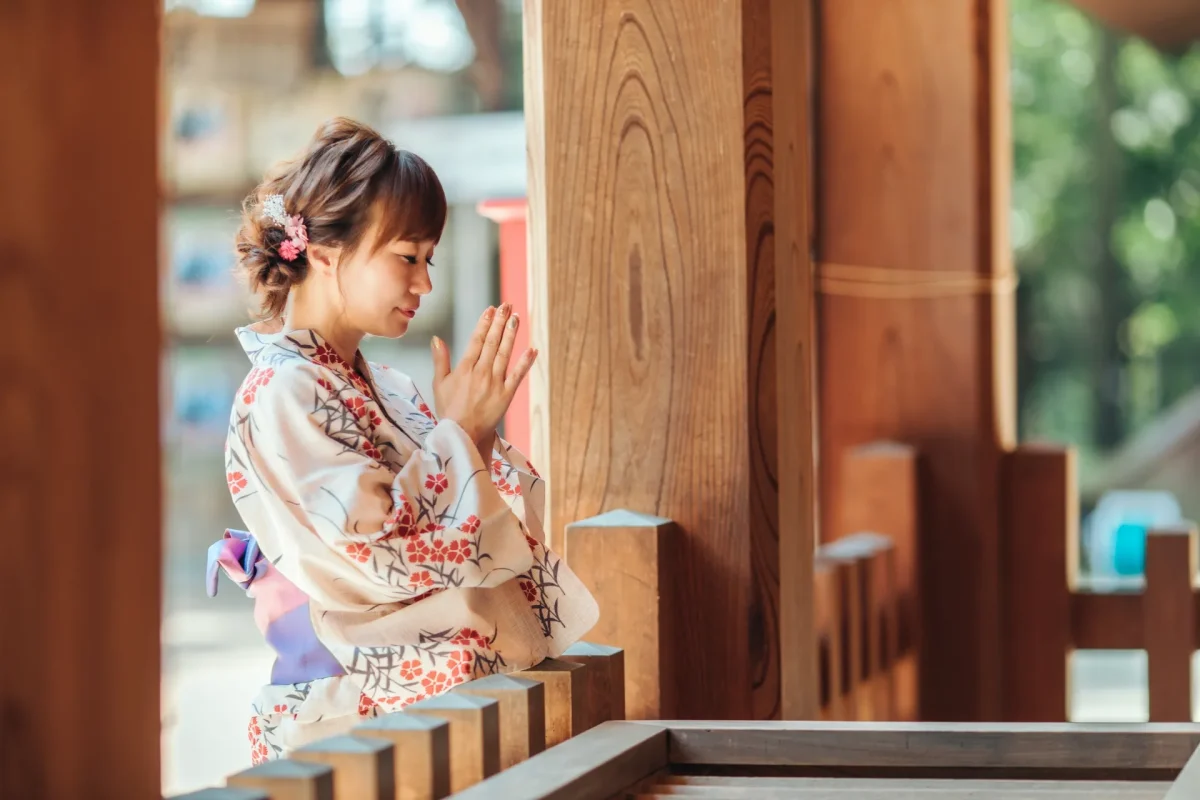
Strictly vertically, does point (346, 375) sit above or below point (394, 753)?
above

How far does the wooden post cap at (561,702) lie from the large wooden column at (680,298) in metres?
0.37

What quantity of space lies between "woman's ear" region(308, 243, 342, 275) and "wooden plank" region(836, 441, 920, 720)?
162 centimetres

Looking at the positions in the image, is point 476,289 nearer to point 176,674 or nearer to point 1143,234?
point 176,674

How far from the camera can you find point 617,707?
1.46 m

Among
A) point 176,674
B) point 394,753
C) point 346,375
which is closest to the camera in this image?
point 394,753

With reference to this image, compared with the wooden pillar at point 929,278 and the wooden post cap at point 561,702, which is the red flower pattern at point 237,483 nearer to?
the wooden post cap at point 561,702

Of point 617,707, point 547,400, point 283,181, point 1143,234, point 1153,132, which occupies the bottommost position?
point 617,707

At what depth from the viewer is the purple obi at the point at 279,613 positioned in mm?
1564

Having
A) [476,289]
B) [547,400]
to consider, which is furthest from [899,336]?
[476,289]

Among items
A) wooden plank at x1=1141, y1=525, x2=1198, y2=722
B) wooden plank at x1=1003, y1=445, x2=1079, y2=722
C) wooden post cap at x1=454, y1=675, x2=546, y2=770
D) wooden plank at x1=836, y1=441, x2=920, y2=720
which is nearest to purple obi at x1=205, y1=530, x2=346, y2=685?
wooden post cap at x1=454, y1=675, x2=546, y2=770

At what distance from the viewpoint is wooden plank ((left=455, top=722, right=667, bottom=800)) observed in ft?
3.51

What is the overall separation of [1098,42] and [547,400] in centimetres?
1014

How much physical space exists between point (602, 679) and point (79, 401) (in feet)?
2.82

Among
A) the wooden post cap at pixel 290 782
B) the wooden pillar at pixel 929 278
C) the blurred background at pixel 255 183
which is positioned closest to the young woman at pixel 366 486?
the wooden post cap at pixel 290 782
